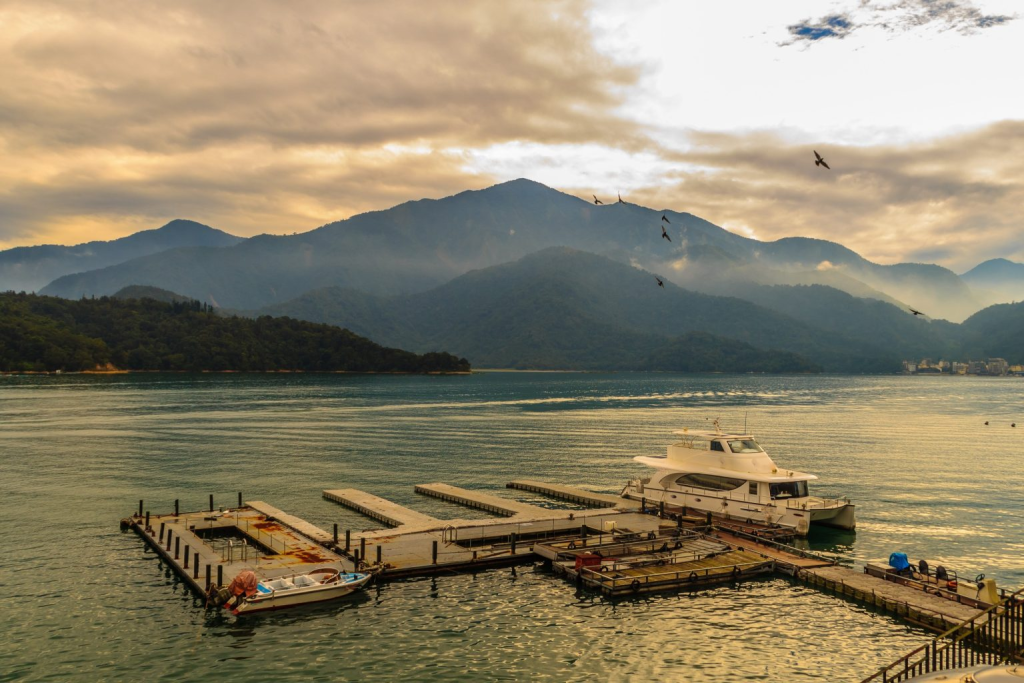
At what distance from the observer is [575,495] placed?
65875 mm

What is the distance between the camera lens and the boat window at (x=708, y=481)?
177ft

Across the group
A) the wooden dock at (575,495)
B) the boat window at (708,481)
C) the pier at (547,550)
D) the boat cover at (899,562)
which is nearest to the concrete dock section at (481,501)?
the pier at (547,550)

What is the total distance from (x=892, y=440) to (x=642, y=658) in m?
98.1

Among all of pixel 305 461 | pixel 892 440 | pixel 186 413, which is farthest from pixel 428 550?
pixel 186 413

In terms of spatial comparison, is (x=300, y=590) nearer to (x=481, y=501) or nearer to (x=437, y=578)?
(x=437, y=578)

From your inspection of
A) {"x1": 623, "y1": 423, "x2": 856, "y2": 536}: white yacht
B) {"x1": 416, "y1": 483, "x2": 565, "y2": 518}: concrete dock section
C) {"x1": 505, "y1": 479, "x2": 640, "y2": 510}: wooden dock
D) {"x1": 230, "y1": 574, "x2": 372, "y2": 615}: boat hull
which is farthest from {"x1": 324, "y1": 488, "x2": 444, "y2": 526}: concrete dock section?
{"x1": 623, "y1": 423, "x2": 856, "y2": 536}: white yacht

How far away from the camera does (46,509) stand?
59.6 metres

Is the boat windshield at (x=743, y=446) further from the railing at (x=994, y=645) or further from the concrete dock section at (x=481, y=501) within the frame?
the railing at (x=994, y=645)

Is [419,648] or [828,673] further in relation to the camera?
[419,648]

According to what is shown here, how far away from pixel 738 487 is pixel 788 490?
3.38m

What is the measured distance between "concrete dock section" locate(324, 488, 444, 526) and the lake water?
56.0 inches

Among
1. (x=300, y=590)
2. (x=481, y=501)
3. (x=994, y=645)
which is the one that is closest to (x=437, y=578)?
(x=300, y=590)

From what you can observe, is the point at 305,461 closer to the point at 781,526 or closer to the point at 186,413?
the point at 781,526

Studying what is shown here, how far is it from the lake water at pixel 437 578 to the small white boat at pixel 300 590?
0.77 metres
